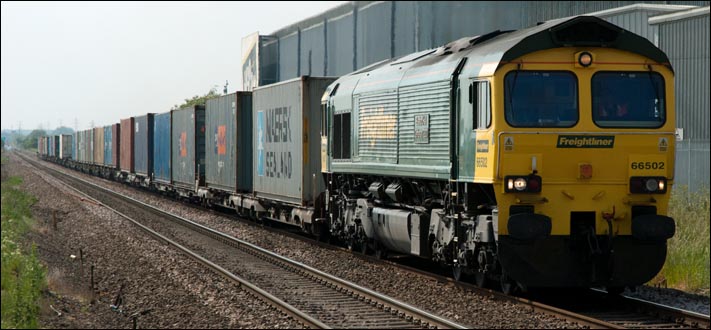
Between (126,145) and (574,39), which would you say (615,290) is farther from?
(126,145)

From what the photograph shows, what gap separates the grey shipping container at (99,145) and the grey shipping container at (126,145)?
27.4ft

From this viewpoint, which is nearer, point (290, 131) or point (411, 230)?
point (411, 230)

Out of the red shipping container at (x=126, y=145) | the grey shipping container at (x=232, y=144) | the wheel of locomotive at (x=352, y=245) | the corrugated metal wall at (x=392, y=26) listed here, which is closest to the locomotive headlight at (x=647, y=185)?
the wheel of locomotive at (x=352, y=245)

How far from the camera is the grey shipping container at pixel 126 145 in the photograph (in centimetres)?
4888

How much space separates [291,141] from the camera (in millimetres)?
22734

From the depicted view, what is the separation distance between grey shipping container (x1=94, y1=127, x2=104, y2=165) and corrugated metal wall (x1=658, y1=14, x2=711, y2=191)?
39.0 meters

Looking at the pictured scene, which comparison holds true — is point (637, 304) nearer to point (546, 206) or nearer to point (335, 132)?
point (546, 206)

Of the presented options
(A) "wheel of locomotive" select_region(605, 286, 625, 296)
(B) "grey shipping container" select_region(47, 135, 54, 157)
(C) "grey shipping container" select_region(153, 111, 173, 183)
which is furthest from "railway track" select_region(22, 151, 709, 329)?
(B) "grey shipping container" select_region(47, 135, 54, 157)

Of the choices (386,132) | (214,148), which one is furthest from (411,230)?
(214,148)

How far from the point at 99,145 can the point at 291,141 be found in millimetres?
42483

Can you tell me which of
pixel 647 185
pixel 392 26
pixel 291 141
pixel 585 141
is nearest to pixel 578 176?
pixel 585 141

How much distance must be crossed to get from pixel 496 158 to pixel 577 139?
1102 mm

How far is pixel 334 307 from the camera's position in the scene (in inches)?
487

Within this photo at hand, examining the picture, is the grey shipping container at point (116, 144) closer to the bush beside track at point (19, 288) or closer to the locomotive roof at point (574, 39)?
the bush beside track at point (19, 288)
